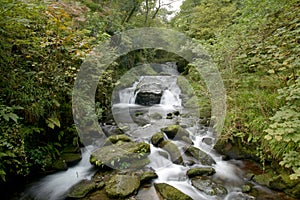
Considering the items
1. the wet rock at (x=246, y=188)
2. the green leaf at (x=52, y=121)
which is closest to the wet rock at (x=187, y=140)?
the wet rock at (x=246, y=188)

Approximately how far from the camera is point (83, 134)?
448 centimetres

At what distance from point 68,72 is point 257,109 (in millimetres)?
4000

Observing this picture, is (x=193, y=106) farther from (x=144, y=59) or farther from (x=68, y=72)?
(x=144, y=59)

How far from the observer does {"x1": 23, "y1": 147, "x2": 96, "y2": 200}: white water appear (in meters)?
3.26

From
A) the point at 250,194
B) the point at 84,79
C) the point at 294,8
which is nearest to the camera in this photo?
the point at 250,194

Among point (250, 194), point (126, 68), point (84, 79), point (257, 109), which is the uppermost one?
point (126, 68)

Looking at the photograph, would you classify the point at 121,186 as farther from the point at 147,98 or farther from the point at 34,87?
the point at 147,98

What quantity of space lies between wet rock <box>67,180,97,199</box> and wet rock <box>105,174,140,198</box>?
270 millimetres

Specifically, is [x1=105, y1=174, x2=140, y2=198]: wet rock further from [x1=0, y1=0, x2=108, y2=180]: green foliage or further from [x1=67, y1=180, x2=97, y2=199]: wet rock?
[x1=0, y1=0, x2=108, y2=180]: green foliage

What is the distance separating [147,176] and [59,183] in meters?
1.61

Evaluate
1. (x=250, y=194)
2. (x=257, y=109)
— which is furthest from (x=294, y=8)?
(x=250, y=194)

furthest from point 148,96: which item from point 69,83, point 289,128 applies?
point 289,128

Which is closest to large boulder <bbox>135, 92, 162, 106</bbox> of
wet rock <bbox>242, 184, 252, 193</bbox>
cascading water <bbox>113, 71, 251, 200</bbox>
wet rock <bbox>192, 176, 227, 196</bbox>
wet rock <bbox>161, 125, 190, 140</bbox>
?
cascading water <bbox>113, 71, 251, 200</bbox>

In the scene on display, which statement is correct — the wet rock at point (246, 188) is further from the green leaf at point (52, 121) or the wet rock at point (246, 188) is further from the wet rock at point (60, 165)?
the green leaf at point (52, 121)
